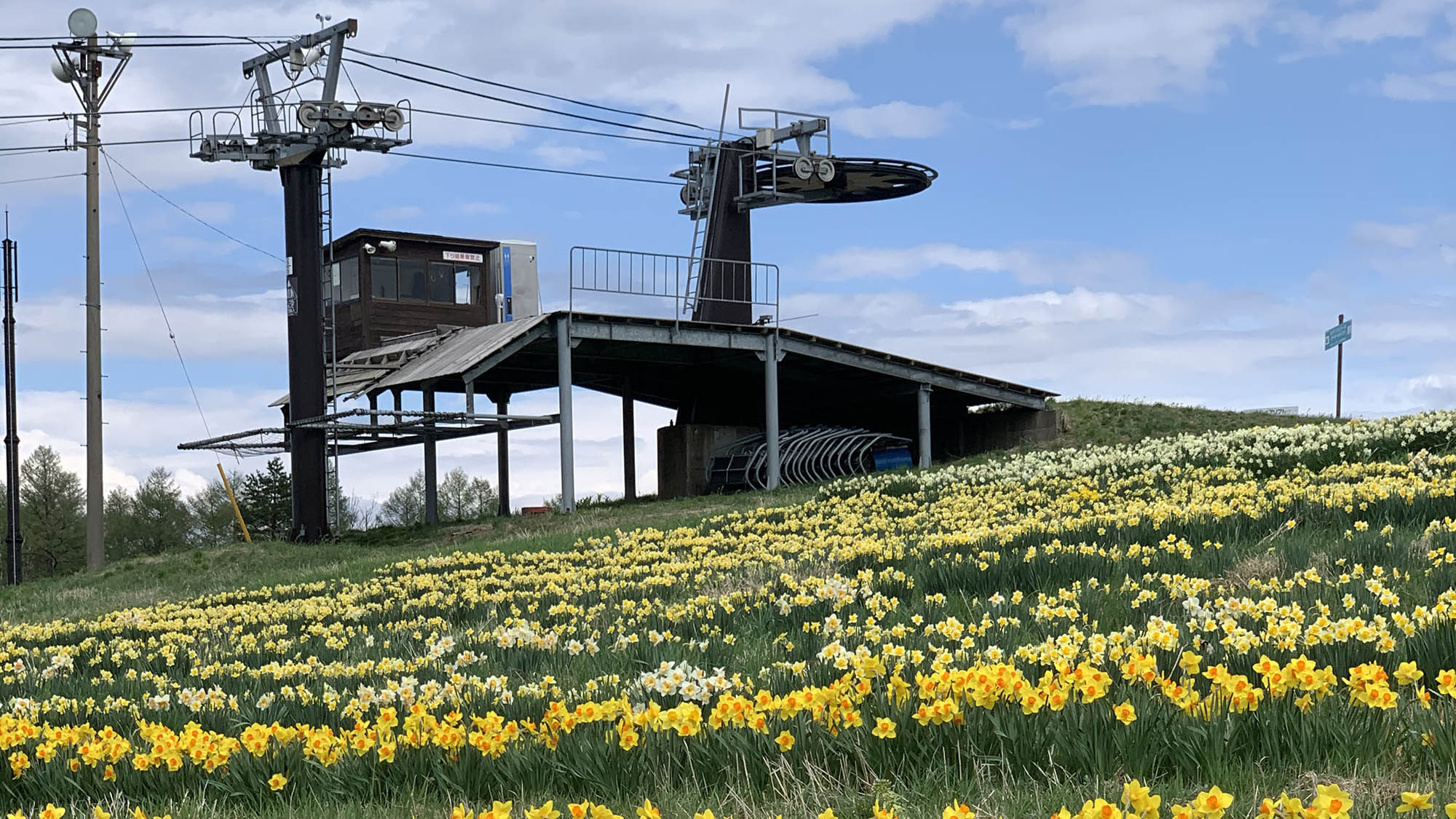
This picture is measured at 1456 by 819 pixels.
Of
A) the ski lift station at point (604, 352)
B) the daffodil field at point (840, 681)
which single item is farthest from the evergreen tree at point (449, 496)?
the daffodil field at point (840, 681)

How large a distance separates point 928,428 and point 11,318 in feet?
68.9

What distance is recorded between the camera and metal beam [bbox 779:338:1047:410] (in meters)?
32.7

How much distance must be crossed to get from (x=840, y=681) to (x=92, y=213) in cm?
2733

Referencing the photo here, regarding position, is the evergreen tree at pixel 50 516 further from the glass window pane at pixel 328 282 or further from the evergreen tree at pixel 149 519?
the glass window pane at pixel 328 282

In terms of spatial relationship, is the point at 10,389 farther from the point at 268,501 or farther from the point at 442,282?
the point at 268,501

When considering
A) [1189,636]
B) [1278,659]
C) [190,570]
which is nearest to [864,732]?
[1278,659]

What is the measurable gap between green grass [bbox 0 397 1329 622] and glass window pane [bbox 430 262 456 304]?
7002 millimetres

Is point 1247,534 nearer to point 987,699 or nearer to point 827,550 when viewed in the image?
point 827,550

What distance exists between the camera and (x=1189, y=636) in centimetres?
672

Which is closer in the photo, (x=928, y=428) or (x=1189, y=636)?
(x=1189, y=636)

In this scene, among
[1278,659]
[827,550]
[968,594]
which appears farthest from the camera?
[827,550]

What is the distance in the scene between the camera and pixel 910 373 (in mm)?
34344

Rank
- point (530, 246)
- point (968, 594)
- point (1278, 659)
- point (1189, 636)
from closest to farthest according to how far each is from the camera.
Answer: point (1278, 659), point (1189, 636), point (968, 594), point (530, 246)

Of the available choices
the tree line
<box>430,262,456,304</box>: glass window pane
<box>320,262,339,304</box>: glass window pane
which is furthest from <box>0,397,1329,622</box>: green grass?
the tree line
